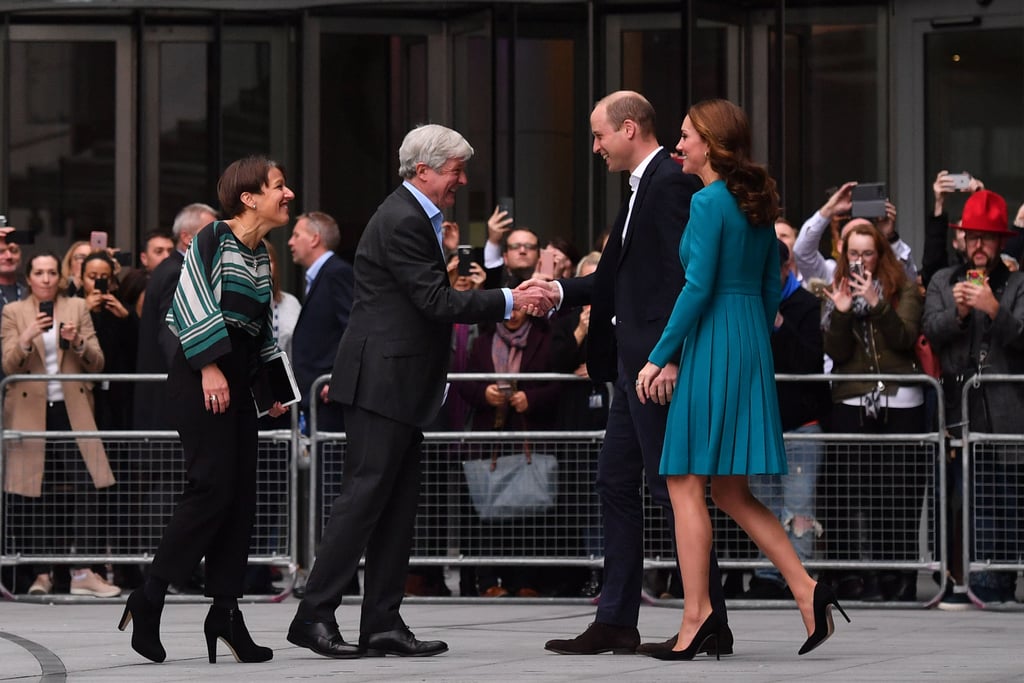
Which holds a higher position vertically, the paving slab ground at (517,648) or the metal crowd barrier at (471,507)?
the metal crowd barrier at (471,507)

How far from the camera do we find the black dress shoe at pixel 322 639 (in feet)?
24.7

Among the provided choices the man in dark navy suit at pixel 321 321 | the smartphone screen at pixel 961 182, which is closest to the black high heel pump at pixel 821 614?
the smartphone screen at pixel 961 182

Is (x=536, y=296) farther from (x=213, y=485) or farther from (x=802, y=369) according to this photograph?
(x=802, y=369)

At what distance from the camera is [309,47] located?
1577 centimetres

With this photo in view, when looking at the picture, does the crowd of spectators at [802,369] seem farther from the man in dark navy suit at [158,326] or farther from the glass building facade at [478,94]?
the glass building facade at [478,94]

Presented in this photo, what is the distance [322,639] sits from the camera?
297 inches

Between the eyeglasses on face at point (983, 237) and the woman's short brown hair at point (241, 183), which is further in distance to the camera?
the eyeglasses on face at point (983, 237)

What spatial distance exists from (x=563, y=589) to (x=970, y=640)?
284 centimetres

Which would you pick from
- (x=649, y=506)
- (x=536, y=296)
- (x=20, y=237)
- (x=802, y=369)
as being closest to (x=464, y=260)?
(x=649, y=506)

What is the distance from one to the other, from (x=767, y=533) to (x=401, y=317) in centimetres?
166

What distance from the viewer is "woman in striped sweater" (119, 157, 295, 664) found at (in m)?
7.41

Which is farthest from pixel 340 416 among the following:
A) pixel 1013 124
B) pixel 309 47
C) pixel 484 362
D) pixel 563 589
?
pixel 1013 124

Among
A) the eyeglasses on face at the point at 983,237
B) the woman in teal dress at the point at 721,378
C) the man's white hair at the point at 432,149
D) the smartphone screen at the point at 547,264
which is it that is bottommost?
the woman in teal dress at the point at 721,378

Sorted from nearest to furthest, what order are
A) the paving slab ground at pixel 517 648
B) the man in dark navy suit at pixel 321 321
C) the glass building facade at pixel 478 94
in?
the paving slab ground at pixel 517 648 < the man in dark navy suit at pixel 321 321 < the glass building facade at pixel 478 94
